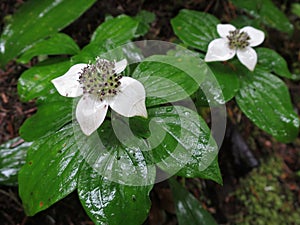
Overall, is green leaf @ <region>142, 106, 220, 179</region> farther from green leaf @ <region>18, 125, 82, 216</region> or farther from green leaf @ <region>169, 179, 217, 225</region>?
green leaf @ <region>169, 179, 217, 225</region>

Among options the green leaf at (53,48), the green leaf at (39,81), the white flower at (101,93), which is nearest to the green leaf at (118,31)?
the green leaf at (53,48)

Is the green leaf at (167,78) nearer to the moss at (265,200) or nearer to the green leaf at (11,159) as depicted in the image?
the green leaf at (11,159)

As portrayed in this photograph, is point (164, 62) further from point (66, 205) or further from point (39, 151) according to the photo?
point (66, 205)

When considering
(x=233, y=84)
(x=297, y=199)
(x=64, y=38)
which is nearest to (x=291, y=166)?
(x=297, y=199)

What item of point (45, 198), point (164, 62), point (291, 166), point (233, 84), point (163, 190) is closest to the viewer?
point (45, 198)

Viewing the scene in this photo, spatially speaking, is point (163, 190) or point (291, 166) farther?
point (291, 166)

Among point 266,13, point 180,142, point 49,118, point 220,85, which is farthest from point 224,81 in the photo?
point 266,13

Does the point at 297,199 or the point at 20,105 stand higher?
the point at 20,105

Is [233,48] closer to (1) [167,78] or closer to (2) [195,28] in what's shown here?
(2) [195,28]
